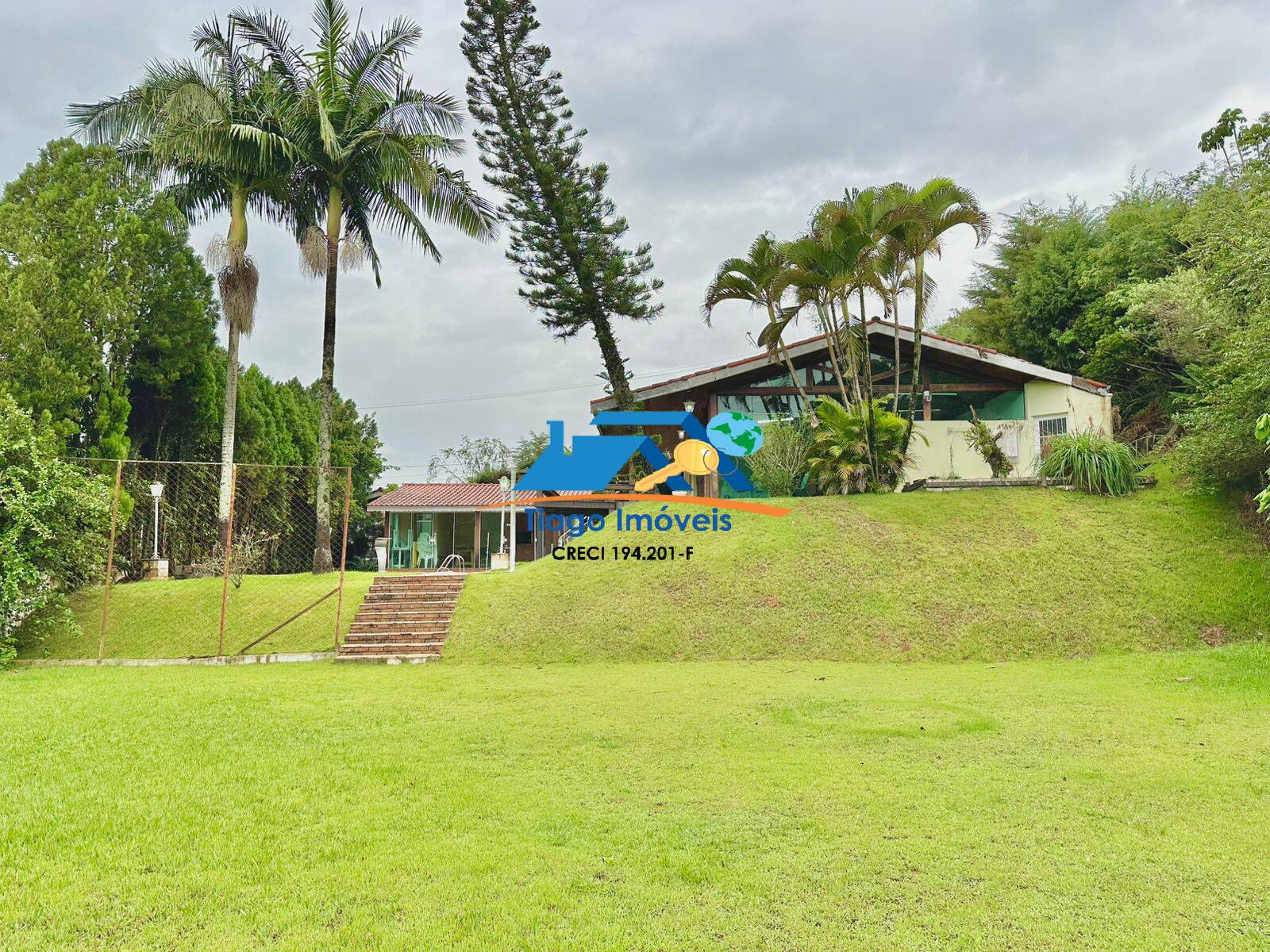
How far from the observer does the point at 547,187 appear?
1942 cm

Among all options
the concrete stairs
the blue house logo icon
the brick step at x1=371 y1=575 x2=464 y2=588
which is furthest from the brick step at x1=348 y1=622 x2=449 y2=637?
the blue house logo icon

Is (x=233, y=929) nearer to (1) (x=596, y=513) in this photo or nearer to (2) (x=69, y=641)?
(2) (x=69, y=641)

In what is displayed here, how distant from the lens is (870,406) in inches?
583

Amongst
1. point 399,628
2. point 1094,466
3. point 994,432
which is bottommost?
point 399,628

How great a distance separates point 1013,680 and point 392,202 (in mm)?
14815

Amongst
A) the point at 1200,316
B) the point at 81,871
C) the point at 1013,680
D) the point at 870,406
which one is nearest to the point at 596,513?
the point at 870,406

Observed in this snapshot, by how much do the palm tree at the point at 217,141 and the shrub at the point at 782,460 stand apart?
10295 millimetres

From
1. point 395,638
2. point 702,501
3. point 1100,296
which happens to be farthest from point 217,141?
point 1100,296

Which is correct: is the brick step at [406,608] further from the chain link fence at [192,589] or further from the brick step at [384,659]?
the brick step at [384,659]

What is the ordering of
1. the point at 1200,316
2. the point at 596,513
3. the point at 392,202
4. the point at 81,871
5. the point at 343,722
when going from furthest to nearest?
the point at 596,513, the point at 392,202, the point at 1200,316, the point at 343,722, the point at 81,871

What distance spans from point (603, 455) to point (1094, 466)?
9.98 metres

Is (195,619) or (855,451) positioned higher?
(855,451)

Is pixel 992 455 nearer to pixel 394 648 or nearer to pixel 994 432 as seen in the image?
pixel 994 432

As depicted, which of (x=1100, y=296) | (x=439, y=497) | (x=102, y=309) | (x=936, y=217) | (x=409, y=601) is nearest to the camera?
(x=409, y=601)
